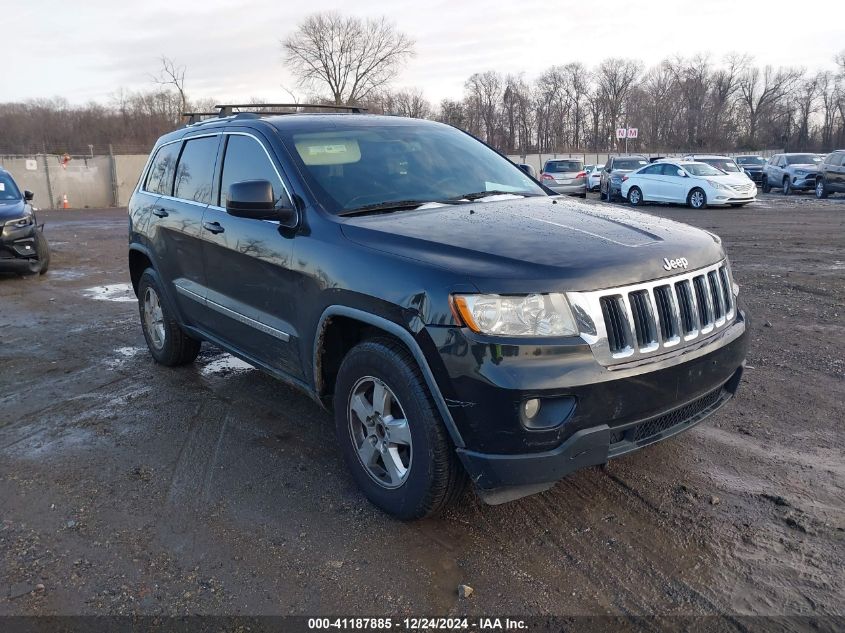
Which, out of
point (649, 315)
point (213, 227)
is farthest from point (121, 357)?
point (649, 315)

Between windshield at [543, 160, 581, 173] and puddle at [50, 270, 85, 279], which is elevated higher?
windshield at [543, 160, 581, 173]

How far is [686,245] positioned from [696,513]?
127cm

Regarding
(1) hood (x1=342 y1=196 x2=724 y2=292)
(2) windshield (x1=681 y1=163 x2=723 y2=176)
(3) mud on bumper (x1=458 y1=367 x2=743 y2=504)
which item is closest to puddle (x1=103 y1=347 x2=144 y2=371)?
(1) hood (x1=342 y1=196 x2=724 y2=292)

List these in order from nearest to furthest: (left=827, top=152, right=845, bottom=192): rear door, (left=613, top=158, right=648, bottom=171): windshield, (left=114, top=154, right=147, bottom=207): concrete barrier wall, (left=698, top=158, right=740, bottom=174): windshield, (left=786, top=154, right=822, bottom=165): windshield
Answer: (left=827, top=152, right=845, bottom=192): rear door
(left=698, top=158, right=740, bottom=174): windshield
(left=786, top=154, right=822, bottom=165): windshield
(left=613, top=158, right=648, bottom=171): windshield
(left=114, top=154, right=147, bottom=207): concrete barrier wall

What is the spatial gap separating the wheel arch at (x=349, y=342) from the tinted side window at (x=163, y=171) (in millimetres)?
2526

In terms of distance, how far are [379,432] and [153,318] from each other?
3.41 meters

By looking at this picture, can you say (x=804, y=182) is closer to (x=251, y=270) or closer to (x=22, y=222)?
(x=22, y=222)

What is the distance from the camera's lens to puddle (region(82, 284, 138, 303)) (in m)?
9.30

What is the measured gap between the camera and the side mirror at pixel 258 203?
11.7ft

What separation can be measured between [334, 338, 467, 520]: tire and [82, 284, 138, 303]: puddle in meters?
6.67

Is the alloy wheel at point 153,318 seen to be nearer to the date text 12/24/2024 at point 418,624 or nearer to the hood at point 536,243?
the hood at point 536,243

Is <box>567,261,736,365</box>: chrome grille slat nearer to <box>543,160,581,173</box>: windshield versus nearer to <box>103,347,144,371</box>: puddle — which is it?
<box>103,347,144,371</box>: puddle

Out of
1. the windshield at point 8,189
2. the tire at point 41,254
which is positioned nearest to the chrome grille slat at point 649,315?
the tire at point 41,254

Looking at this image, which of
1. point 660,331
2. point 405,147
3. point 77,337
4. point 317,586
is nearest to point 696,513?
point 660,331
